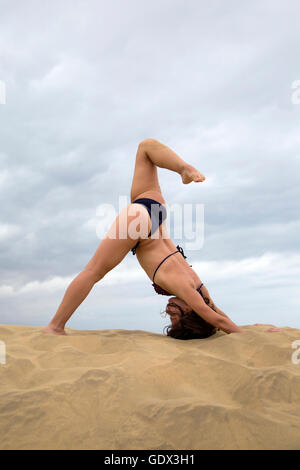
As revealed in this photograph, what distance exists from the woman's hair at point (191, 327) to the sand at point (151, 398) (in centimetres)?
68

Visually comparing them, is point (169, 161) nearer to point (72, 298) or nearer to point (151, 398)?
point (72, 298)

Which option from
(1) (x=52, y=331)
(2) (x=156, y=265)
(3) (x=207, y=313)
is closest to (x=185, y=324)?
(3) (x=207, y=313)

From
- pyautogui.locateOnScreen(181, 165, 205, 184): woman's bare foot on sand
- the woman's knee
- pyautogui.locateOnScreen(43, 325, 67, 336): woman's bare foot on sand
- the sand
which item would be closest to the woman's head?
the sand

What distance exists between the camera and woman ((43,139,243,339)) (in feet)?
11.4

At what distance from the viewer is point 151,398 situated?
188cm

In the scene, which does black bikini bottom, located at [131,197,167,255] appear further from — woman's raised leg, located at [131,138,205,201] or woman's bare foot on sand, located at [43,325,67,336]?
woman's bare foot on sand, located at [43,325,67,336]

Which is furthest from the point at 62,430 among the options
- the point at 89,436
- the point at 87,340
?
the point at 87,340

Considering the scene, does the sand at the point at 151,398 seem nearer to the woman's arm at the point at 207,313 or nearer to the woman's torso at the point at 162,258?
the woman's arm at the point at 207,313

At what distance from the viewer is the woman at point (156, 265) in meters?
3.48

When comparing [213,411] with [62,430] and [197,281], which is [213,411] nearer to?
[62,430]

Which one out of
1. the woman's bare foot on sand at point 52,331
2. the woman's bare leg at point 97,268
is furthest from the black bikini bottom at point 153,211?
the woman's bare foot on sand at point 52,331

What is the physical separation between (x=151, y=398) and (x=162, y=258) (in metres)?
1.98
